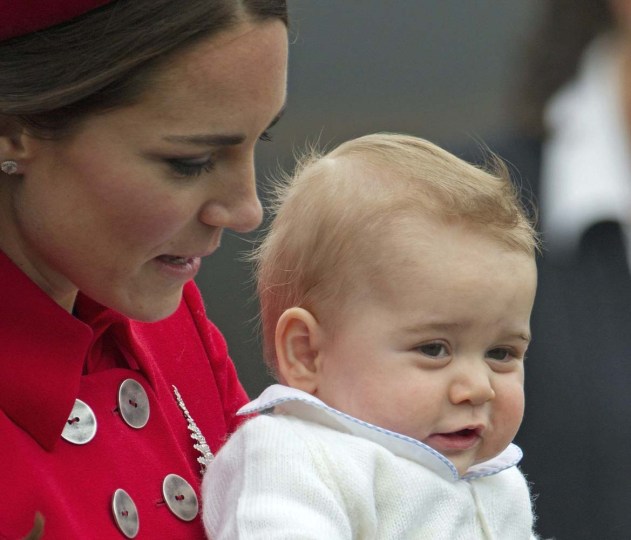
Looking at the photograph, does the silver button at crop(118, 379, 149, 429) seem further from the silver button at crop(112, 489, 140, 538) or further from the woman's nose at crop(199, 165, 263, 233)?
the woman's nose at crop(199, 165, 263, 233)

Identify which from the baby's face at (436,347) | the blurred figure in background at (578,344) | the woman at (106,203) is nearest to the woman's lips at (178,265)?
the woman at (106,203)

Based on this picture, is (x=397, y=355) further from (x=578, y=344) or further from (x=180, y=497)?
(x=578, y=344)

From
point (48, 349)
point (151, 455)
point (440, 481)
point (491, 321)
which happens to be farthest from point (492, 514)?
point (48, 349)

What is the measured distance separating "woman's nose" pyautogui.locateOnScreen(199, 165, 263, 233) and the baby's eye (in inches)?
13.4

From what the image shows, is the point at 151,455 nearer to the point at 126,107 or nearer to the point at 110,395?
the point at 110,395

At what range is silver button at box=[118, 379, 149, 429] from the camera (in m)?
2.26

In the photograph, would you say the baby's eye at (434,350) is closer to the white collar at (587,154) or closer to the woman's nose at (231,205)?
the woman's nose at (231,205)

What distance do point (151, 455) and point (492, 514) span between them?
0.56 meters

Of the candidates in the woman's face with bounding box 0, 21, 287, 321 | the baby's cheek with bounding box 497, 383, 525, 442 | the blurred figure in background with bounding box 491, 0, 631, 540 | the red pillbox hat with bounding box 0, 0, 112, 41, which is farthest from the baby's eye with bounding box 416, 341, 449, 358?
the blurred figure in background with bounding box 491, 0, 631, 540

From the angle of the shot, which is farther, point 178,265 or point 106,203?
point 178,265

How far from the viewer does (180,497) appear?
226 cm

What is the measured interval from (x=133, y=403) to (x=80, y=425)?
0.47ft

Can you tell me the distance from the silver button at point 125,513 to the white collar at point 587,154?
1.90 m

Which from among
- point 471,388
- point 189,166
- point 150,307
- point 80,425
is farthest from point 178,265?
point 471,388
